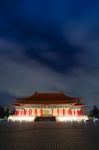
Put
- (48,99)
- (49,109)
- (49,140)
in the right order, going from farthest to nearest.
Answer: (48,99)
(49,109)
(49,140)

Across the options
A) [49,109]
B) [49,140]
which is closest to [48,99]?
[49,109]

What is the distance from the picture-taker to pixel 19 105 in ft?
252

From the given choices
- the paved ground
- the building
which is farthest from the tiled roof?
the paved ground

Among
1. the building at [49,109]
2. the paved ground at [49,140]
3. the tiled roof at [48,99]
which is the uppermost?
the tiled roof at [48,99]

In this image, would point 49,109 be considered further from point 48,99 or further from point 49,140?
point 49,140

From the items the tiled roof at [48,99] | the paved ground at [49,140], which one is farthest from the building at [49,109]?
the paved ground at [49,140]

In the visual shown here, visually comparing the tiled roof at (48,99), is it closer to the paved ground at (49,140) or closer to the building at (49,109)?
the building at (49,109)

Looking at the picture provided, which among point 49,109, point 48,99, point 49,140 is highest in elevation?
point 48,99

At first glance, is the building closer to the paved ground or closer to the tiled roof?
the tiled roof

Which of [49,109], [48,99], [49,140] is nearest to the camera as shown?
[49,140]

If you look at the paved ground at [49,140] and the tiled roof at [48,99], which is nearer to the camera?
the paved ground at [49,140]

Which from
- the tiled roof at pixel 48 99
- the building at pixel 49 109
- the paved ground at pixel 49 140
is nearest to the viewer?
the paved ground at pixel 49 140

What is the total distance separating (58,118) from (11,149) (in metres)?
61.5

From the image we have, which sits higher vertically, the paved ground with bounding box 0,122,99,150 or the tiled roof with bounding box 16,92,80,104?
the tiled roof with bounding box 16,92,80,104
